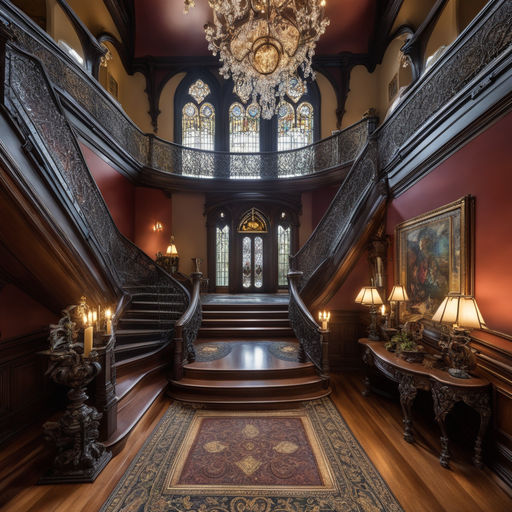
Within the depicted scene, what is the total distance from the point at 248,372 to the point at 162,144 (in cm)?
748

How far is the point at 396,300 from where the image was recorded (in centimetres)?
393

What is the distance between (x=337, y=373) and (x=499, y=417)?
9.74 ft

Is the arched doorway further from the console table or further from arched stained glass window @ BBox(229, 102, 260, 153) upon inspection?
the console table

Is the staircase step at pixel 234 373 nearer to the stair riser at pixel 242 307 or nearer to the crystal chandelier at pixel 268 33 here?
the stair riser at pixel 242 307

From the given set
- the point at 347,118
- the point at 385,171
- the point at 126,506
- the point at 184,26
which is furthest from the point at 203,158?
the point at 126,506

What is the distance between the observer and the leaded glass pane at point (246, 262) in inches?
381

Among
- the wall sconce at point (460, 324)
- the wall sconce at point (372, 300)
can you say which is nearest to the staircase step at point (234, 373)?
the wall sconce at point (372, 300)

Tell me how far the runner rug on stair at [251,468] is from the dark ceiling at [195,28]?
10.6m

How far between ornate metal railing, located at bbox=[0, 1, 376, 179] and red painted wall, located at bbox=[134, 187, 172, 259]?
0.97m

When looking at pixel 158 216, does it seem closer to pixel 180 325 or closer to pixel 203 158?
pixel 203 158

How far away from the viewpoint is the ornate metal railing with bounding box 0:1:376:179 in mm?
4547

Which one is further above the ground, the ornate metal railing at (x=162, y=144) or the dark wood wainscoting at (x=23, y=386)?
the ornate metal railing at (x=162, y=144)

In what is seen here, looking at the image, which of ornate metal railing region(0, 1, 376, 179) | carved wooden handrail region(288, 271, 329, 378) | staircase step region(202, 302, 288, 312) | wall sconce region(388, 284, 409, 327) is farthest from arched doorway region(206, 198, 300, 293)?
wall sconce region(388, 284, 409, 327)

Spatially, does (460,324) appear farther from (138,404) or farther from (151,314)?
(151,314)
